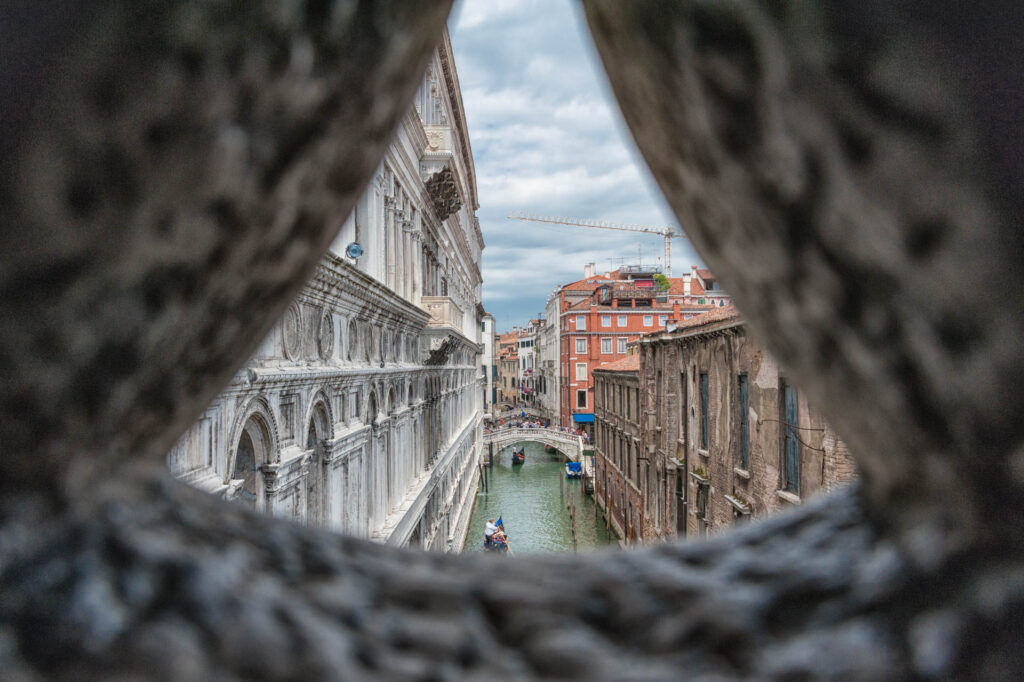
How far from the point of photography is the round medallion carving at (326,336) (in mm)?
7514

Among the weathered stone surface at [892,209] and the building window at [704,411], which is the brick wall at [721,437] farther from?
the weathered stone surface at [892,209]

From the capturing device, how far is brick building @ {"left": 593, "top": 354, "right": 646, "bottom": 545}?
22.0 metres

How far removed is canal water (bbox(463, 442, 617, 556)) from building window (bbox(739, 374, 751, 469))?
13.5 m

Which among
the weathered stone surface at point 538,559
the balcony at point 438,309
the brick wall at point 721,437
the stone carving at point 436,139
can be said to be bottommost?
the brick wall at point 721,437

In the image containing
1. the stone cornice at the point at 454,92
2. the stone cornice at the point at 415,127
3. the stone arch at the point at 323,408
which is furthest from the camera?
the stone cornice at the point at 454,92

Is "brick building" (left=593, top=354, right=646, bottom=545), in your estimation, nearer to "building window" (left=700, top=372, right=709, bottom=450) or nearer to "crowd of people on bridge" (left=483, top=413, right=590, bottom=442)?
"building window" (left=700, top=372, right=709, bottom=450)

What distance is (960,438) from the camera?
557mm

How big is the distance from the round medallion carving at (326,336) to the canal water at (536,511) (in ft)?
58.4

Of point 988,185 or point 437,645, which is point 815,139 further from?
point 437,645

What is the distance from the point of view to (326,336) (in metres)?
7.73

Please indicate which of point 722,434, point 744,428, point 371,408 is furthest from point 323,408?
point 722,434

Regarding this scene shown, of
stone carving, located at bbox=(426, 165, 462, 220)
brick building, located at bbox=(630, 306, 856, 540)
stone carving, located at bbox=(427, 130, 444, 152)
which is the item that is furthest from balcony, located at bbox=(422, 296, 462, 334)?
brick building, located at bbox=(630, 306, 856, 540)

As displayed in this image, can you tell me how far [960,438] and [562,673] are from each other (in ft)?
1.52

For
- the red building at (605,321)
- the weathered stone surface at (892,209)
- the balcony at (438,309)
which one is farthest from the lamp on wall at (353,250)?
the red building at (605,321)
